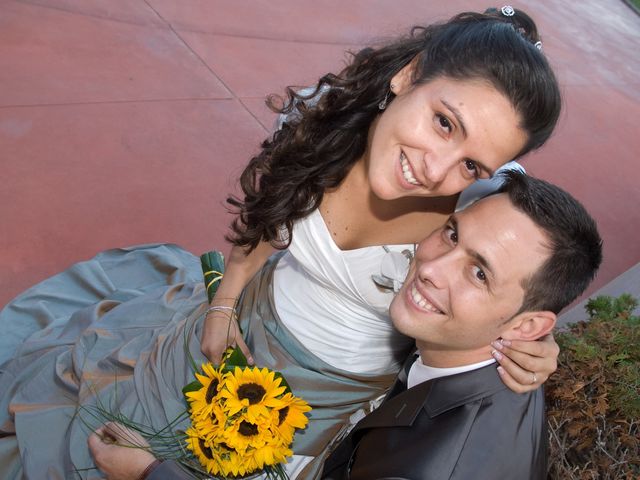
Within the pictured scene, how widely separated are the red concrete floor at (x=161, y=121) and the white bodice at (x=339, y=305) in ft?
5.64

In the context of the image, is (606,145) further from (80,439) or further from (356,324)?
(80,439)

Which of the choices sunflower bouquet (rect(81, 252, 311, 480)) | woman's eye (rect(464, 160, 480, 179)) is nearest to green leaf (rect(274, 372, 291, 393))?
sunflower bouquet (rect(81, 252, 311, 480))

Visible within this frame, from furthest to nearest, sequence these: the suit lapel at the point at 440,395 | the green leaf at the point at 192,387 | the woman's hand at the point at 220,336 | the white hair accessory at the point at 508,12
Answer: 1. the woman's hand at the point at 220,336
2. the green leaf at the point at 192,387
3. the white hair accessory at the point at 508,12
4. the suit lapel at the point at 440,395

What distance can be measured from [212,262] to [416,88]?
1216 mm

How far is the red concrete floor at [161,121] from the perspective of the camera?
3826 millimetres

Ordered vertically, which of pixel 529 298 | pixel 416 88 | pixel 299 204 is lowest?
pixel 299 204

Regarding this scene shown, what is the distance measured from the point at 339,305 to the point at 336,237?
0.22 meters

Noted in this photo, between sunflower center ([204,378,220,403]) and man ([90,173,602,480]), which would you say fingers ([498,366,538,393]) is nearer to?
man ([90,173,602,480])

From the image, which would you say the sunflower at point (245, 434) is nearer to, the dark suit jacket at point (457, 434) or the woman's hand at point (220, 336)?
the dark suit jacket at point (457, 434)

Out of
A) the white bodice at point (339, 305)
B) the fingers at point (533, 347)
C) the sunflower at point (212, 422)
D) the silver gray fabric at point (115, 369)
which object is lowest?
the silver gray fabric at point (115, 369)

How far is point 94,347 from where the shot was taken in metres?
2.63

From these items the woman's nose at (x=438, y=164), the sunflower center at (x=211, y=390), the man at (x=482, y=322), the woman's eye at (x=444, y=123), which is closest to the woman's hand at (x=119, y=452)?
the man at (x=482, y=322)

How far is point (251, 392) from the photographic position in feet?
6.53

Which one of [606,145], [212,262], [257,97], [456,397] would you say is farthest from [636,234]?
[456,397]
